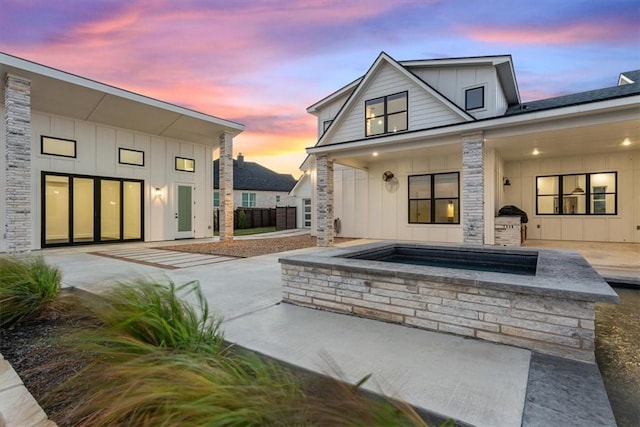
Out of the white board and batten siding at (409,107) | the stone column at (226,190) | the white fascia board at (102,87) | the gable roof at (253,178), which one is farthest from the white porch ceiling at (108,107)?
the gable roof at (253,178)

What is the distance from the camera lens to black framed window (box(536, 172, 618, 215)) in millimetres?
10867

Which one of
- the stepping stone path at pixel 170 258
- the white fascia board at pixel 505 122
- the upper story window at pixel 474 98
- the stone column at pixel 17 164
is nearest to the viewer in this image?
the white fascia board at pixel 505 122

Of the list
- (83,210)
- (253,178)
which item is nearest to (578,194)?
(83,210)

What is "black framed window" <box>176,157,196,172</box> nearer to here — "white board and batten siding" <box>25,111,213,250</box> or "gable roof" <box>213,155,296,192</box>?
"white board and batten siding" <box>25,111,213,250</box>

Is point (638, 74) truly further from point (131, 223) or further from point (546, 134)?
point (131, 223)

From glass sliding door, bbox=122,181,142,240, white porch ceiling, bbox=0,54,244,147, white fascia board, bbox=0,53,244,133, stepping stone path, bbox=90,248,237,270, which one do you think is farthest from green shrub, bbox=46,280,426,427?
glass sliding door, bbox=122,181,142,240

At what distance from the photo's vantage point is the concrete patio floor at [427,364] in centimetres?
197

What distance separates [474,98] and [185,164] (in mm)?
12041

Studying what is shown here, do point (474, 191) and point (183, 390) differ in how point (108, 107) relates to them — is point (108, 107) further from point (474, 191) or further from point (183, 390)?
point (183, 390)

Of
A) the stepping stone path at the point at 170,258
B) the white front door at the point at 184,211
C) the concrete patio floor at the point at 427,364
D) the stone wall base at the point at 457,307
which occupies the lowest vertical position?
the stepping stone path at the point at 170,258

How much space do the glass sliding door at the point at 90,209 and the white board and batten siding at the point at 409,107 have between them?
8.46m

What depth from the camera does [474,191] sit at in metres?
8.37

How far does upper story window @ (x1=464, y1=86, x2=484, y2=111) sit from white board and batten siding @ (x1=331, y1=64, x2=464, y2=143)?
1570 mm

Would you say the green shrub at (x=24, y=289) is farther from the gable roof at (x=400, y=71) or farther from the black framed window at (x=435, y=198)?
the black framed window at (x=435, y=198)
